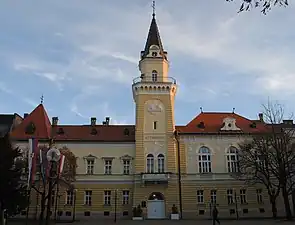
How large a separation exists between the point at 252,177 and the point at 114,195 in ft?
55.9

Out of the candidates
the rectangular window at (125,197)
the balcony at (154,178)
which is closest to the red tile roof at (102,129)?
the balcony at (154,178)

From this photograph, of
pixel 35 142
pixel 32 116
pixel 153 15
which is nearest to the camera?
pixel 35 142

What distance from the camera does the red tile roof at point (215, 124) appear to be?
50094mm

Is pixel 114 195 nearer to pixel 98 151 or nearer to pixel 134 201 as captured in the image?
pixel 134 201

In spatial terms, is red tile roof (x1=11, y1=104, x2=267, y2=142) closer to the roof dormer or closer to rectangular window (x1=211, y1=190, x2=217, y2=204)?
the roof dormer

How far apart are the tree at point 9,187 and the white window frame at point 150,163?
61.1 feet

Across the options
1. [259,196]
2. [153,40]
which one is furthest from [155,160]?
[153,40]

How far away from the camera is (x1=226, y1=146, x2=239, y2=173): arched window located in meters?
48.3

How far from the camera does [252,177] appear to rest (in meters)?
44.5

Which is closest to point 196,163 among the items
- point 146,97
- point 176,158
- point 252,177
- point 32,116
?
point 176,158

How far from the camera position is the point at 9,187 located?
31438mm

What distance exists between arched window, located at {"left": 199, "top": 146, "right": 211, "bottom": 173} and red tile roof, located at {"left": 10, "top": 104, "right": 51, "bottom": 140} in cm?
2017

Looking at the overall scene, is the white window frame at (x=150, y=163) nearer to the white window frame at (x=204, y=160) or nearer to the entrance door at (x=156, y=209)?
the entrance door at (x=156, y=209)

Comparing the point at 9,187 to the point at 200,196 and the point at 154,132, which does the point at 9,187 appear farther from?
the point at 200,196
